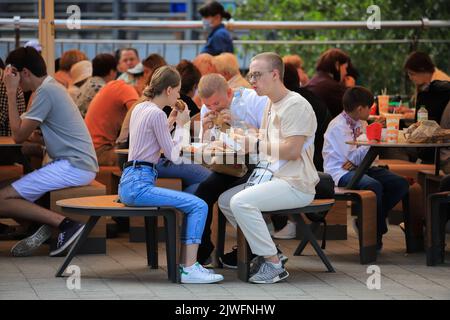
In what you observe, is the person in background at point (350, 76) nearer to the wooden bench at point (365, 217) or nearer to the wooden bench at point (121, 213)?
the wooden bench at point (365, 217)

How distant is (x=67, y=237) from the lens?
28.1 ft

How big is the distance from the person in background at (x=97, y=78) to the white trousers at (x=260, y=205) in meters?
3.56

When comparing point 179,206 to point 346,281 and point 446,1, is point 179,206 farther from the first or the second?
point 446,1

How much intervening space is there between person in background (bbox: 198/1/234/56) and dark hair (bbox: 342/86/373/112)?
12.3ft

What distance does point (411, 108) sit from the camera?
39.5 ft

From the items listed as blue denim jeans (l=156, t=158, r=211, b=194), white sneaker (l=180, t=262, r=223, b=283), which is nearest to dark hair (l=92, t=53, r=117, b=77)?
blue denim jeans (l=156, t=158, r=211, b=194)

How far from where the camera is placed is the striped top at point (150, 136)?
7543mm

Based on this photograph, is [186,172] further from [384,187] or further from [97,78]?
[97,78]

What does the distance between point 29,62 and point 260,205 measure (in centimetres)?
233

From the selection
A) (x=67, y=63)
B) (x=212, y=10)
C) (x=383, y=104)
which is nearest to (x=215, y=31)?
(x=212, y=10)

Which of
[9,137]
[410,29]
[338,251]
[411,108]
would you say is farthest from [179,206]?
[410,29]

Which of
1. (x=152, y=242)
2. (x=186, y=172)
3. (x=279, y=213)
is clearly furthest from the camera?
(x=186, y=172)

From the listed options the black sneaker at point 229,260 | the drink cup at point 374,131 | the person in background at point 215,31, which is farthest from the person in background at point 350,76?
the black sneaker at point 229,260

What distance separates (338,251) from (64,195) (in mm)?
2099
